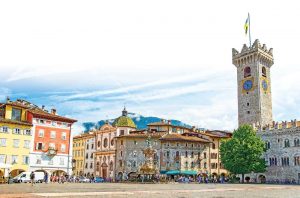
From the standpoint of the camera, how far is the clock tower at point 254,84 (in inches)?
3204

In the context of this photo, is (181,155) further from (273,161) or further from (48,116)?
(48,116)

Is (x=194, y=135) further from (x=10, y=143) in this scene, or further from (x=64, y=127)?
(x=10, y=143)

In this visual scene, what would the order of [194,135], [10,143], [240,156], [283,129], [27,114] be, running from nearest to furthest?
1. [10,143]
2. [27,114]
3. [240,156]
4. [283,129]
5. [194,135]

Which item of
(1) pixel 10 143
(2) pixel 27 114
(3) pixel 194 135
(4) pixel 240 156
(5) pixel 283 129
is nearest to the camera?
(1) pixel 10 143

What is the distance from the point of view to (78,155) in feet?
315

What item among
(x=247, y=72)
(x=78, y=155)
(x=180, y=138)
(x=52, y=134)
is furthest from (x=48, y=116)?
(x=247, y=72)

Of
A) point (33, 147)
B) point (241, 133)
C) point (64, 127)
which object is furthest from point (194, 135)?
point (33, 147)

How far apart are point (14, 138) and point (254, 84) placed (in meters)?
56.1

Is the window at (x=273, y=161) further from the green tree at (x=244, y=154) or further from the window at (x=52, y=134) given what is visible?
the window at (x=52, y=134)

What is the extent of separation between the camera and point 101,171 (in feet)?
269

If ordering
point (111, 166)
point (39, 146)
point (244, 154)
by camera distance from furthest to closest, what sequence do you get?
point (111, 166) → point (244, 154) → point (39, 146)

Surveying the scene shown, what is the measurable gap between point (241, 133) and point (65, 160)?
3329 cm

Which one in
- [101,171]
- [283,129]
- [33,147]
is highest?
[283,129]

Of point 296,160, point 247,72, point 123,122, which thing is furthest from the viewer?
point 247,72
